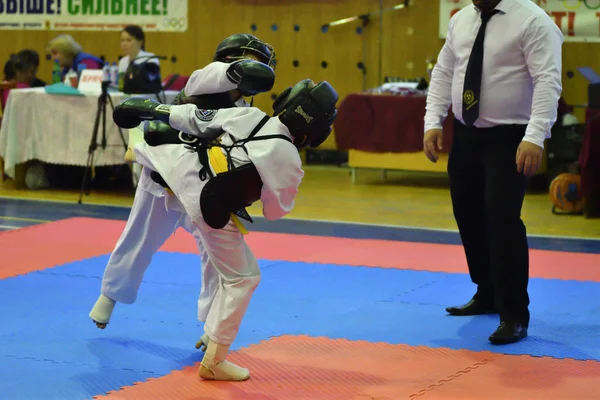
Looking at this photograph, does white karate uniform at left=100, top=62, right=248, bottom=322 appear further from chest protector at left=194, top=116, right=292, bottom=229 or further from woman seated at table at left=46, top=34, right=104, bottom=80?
woman seated at table at left=46, top=34, right=104, bottom=80

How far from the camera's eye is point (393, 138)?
9.91 meters

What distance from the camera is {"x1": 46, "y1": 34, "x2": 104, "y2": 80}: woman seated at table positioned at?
1005 centimetres

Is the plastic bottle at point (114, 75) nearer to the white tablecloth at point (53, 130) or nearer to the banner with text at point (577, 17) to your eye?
the white tablecloth at point (53, 130)

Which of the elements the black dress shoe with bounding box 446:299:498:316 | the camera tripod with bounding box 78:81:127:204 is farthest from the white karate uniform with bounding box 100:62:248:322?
the camera tripod with bounding box 78:81:127:204

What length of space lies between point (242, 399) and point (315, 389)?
297 mm

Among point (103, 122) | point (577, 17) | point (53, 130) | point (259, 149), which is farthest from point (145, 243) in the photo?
point (577, 17)

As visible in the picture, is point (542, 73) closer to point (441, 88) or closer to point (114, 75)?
point (441, 88)

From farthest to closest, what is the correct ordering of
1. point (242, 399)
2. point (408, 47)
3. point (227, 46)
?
point (408, 47), point (227, 46), point (242, 399)

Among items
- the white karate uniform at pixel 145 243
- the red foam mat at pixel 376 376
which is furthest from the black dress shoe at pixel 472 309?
the white karate uniform at pixel 145 243

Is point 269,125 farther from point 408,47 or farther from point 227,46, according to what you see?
point 408,47

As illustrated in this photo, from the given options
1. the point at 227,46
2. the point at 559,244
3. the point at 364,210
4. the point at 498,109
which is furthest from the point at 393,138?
the point at 227,46

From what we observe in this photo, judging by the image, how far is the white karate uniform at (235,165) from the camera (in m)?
3.53

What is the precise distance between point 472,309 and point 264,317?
102 cm

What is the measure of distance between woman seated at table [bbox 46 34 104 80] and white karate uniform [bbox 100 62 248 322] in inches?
242
